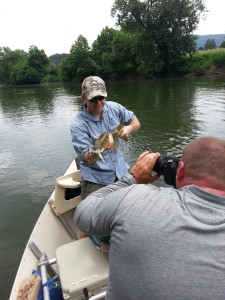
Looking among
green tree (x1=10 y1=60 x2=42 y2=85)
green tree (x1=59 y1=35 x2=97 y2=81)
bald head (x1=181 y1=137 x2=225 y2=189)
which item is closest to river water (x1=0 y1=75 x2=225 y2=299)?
bald head (x1=181 y1=137 x2=225 y2=189)

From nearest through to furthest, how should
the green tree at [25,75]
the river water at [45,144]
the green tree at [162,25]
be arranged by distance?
1. the river water at [45,144]
2. the green tree at [162,25]
3. the green tree at [25,75]

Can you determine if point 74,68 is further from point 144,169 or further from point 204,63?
point 144,169

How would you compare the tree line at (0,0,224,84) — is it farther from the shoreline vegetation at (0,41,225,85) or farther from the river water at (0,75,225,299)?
the river water at (0,75,225,299)

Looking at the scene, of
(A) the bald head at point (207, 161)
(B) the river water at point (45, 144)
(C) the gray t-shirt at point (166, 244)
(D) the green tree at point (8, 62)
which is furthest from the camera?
(D) the green tree at point (8, 62)

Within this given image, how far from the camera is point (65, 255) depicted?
2.58 meters

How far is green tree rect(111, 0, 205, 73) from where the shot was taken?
36.2 meters

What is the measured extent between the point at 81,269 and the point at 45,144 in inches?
413

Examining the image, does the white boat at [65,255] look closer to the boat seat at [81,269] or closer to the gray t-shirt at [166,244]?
the boat seat at [81,269]

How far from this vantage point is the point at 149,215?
1252 mm

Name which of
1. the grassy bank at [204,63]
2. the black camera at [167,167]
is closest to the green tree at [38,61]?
the grassy bank at [204,63]

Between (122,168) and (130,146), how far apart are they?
7.56 meters

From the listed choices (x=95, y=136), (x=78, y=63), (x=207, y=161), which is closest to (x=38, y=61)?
(x=78, y=63)

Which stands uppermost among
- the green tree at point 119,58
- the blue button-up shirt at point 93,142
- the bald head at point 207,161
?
the green tree at point 119,58

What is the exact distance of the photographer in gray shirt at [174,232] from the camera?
1.11 m
